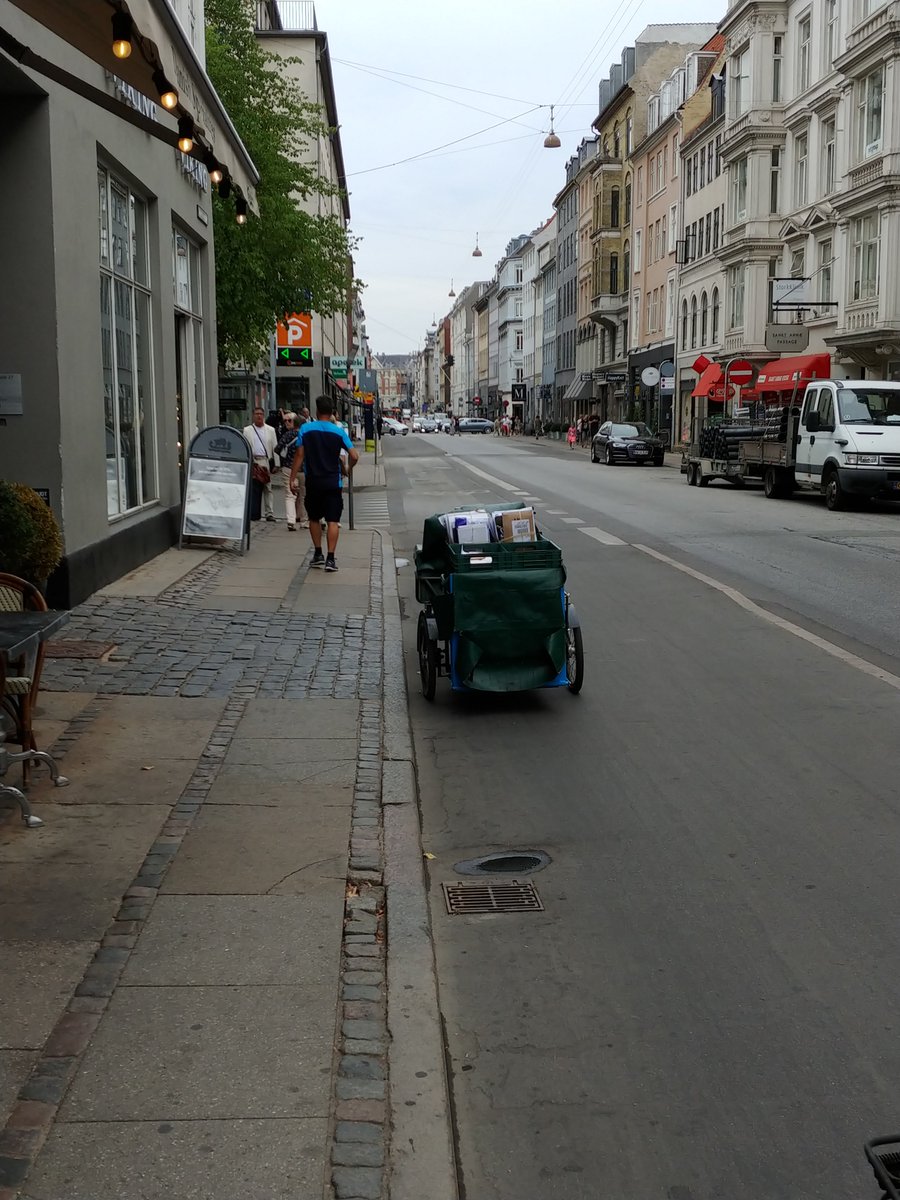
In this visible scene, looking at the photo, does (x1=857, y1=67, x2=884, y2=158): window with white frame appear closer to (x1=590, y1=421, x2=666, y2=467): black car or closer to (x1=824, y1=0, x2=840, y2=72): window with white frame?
(x1=824, y1=0, x2=840, y2=72): window with white frame

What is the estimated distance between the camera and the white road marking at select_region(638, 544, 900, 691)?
8843mm

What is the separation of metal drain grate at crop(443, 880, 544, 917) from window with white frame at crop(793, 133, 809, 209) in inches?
1630

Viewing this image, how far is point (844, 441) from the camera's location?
73.8ft

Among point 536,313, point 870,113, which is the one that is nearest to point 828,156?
point 870,113

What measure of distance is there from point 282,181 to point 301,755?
21.4 m

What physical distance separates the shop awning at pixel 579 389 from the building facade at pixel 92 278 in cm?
6697

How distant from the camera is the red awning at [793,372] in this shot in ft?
101

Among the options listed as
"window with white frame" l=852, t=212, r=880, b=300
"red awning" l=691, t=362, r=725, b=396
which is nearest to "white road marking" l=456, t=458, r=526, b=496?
"red awning" l=691, t=362, r=725, b=396

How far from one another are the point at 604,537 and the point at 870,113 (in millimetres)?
23490

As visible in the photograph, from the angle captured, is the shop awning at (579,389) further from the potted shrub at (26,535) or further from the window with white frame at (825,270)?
the potted shrub at (26,535)

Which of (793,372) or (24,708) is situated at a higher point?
(793,372)

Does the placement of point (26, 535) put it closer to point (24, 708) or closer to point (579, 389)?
point (24, 708)

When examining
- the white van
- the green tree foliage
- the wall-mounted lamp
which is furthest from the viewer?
the green tree foliage

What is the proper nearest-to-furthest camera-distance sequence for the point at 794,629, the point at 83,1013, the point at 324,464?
1. the point at 83,1013
2. the point at 794,629
3. the point at 324,464
